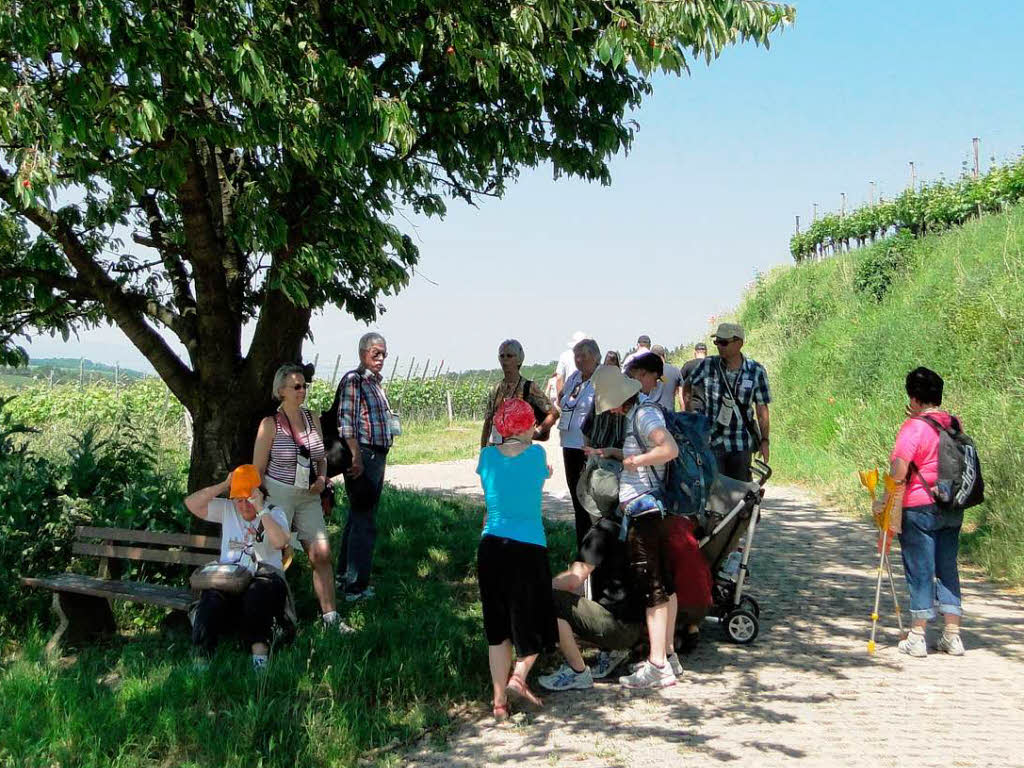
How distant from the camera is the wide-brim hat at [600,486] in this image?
6.14 metres

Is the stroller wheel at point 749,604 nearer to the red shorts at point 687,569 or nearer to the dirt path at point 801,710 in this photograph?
the dirt path at point 801,710

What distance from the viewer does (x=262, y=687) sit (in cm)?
516

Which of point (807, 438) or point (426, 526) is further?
point (807, 438)

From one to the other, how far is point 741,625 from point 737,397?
5.92 feet

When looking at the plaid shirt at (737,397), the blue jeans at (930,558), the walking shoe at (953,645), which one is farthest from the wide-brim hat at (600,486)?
the walking shoe at (953,645)

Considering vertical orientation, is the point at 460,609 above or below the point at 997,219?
below

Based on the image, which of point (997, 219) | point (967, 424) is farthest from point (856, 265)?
point (967, 424)

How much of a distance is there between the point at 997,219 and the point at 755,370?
1714 cm

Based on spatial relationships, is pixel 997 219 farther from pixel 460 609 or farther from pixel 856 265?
pixel 460 609

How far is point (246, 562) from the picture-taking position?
20.1 ft

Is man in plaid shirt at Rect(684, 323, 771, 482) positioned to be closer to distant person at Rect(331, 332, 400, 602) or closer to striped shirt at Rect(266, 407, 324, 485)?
distant person at Rect(331, 332, 400, 602)

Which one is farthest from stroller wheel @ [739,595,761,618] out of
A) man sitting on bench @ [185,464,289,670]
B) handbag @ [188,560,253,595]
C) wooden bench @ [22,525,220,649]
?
wooden bench @ [22,525,220,649]

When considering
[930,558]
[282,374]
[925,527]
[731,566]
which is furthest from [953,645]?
[282,374]

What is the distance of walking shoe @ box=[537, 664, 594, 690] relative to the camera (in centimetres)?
579
